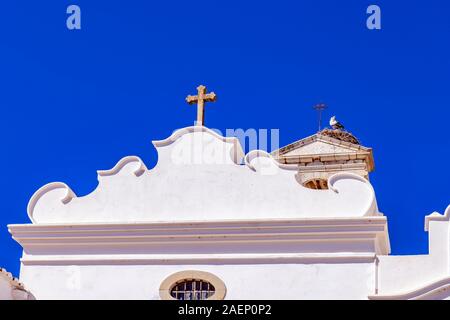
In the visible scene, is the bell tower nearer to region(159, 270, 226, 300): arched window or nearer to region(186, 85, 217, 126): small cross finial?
region(186, 85, 217, 126): small cross finial

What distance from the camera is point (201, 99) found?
23.3 metres

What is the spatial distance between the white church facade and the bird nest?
1050cm

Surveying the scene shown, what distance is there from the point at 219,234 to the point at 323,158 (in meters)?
9.83

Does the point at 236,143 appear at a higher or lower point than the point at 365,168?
lower

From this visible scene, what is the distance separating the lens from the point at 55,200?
22.2 meters

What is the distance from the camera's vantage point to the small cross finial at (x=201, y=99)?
909 inches

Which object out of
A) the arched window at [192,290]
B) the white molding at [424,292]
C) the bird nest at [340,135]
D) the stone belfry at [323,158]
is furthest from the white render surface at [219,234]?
the bird nest at [340,135]

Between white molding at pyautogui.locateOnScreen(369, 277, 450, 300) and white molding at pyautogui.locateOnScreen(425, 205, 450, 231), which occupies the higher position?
white molding at pyautogui.locateOnScreen(425, 205, 450, 231)

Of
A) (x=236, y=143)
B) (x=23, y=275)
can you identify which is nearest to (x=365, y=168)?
(x=236, y=143)

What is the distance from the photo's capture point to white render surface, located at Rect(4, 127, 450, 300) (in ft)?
67.8

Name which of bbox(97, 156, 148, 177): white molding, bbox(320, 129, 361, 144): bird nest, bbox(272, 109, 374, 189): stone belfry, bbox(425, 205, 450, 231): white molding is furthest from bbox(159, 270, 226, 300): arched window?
bbox(320, 129, 361, 144): bird nest

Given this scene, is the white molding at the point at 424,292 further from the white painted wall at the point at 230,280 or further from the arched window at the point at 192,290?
the arched window at the point at 192,290
